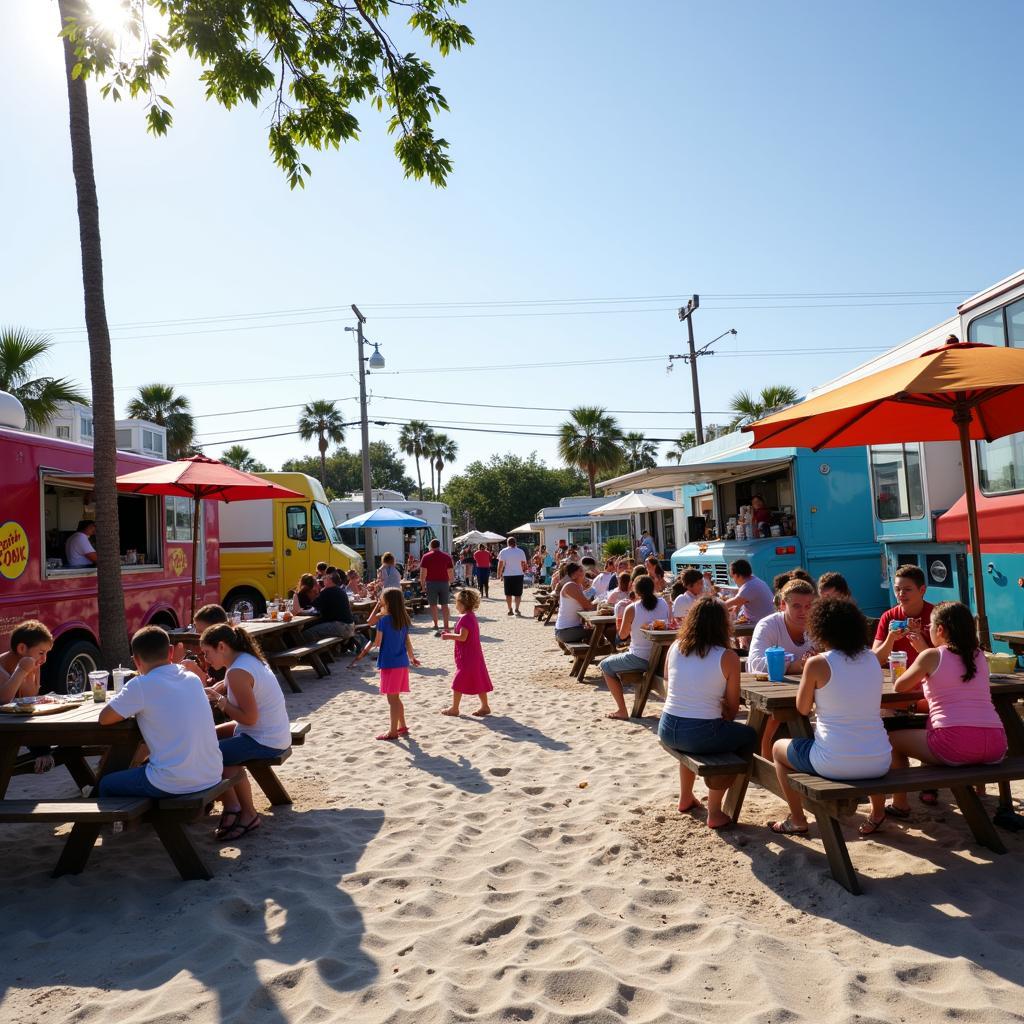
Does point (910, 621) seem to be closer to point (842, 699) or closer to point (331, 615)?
point (842, 699)

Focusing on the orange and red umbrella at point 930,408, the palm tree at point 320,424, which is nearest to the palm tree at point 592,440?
the palm tree at point 320,424

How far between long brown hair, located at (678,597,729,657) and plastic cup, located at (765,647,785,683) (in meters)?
0.37

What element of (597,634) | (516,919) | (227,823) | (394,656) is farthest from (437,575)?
(516,919)

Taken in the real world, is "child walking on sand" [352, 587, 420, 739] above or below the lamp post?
below

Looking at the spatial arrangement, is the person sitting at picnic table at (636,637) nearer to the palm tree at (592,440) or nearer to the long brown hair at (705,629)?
the long brown hair at (705,629)

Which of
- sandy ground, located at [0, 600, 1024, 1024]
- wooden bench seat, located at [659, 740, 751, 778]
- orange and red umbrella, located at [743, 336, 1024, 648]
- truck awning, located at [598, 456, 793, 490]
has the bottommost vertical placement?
sandy ground, located at [0, 600, 1024, 1024]

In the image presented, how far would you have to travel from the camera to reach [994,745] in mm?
3779

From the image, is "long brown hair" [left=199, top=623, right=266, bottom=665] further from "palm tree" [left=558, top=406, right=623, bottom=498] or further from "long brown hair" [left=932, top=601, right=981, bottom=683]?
"palm tree" [left=558, top=406, right=623, bottom=498]

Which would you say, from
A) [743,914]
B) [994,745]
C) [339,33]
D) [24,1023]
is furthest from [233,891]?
[339,33]

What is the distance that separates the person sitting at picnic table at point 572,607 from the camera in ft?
31.7

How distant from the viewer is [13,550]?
6.96 meters

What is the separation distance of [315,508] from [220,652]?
11.5m

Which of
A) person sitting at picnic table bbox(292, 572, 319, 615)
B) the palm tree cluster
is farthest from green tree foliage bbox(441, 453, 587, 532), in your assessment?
person sitting at picnic table bbox(292, 572, 319, 615)

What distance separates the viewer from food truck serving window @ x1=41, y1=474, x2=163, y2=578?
7930 mm
